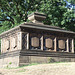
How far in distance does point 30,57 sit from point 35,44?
1164 millimetres

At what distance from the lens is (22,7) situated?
94.3ft

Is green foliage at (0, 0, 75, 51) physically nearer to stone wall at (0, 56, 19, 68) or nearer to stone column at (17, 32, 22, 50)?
stone wall at (0, 56, 19, 68)

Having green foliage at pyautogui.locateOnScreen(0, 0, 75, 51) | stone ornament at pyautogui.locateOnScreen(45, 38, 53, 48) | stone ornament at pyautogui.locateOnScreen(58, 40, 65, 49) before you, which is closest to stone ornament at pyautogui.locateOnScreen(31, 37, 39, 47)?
stone ornament at pyautogui.locateOnScreen(45, 38, 53, 48)

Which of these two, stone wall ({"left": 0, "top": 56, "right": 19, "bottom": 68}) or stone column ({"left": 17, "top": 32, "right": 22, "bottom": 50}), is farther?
stone column ({"left": 17, "top": 32, "right": 22, "bottom": 50})

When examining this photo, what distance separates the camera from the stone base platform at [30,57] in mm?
15741

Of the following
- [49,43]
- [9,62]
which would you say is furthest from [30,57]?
[49,43]

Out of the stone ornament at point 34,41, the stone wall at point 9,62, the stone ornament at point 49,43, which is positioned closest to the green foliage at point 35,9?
the stone wall at point 9,62

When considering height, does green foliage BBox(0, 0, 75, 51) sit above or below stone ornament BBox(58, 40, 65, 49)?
above

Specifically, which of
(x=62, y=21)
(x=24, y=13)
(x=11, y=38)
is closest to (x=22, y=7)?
(x=24, y=13)

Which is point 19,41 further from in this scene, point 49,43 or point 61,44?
point 61,44

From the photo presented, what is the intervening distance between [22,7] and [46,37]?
40.1 ft

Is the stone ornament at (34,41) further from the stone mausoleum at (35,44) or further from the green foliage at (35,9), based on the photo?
the green foliage at (35,9)

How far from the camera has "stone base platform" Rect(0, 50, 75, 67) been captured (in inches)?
620

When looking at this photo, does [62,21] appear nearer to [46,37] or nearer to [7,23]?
[7,23]
